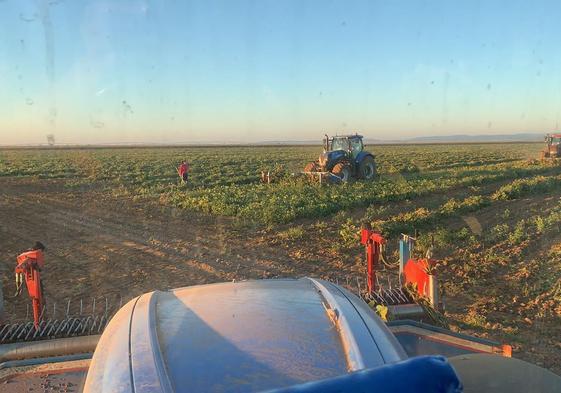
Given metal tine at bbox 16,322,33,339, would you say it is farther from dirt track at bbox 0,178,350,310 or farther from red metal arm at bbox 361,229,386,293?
red metal arm at bbox 361,229,386,293

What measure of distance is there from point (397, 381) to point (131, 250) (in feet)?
30.5

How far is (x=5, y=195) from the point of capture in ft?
66.8

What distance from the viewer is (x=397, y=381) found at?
4.01 feet

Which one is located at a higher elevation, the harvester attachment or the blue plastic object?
the blue plastic object

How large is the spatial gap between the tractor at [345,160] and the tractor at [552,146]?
1836cm

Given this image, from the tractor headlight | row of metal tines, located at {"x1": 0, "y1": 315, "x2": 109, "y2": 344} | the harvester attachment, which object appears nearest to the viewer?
row of metal tines, located at {"x1": 0, "y1": 315, "x2": 109, "y2": 344}

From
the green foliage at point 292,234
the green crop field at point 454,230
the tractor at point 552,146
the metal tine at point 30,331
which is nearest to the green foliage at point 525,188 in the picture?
the green crop field at point 454,230

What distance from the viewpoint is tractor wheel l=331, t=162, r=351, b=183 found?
66.1 feet

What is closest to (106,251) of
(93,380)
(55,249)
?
(55,249)

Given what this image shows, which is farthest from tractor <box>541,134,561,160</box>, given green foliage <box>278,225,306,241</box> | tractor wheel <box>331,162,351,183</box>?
green foliage <box>278,225,306,241</box>

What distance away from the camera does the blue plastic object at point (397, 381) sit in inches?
47.2

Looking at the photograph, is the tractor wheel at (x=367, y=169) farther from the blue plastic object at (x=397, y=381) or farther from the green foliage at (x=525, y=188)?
the blue plastic object at (x=397, y=381)

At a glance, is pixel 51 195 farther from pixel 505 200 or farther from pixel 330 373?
pixel 330 373

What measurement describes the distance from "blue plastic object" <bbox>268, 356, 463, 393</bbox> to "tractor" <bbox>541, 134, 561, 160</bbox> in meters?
36.9
